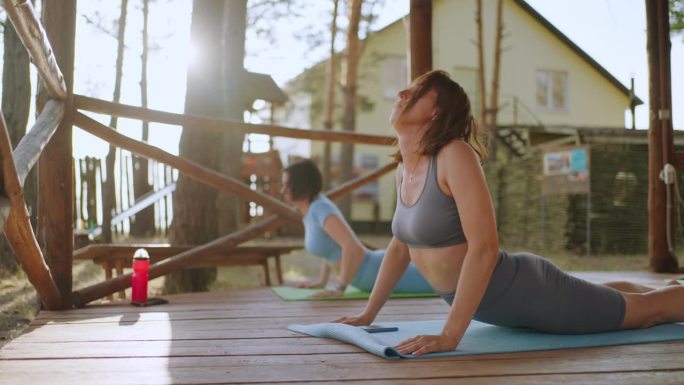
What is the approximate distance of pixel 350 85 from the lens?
14.9m

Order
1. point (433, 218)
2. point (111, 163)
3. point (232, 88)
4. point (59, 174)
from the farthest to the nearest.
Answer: point (111, 163) < point (232, 88) < point (59, 174) < point (433, 218)

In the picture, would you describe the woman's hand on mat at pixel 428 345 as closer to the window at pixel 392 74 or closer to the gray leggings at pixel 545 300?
the gray leggings at pixel 545 300

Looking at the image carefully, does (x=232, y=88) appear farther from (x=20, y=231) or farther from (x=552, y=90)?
(x=552, y=90)

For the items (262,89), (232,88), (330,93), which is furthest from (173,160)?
(330,93)

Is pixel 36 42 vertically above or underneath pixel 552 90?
underneath

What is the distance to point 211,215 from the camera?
596 centimetres

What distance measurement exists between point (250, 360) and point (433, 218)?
682mm

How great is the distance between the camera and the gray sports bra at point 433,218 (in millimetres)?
2113

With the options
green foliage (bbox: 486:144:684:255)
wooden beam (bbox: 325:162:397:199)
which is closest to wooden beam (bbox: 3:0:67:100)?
wooden beam (bbox: 325:162:397:199)

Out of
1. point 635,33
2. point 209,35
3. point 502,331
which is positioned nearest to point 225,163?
point 209,35

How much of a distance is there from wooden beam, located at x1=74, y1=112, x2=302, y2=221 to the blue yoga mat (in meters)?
1.49

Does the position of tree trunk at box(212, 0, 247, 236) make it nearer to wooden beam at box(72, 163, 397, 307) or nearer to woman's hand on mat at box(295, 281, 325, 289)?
wooden beam at box(72, 163, 397, 307)

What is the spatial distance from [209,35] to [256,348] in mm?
4517

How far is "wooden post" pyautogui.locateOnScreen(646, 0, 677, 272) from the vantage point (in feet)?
18.1
